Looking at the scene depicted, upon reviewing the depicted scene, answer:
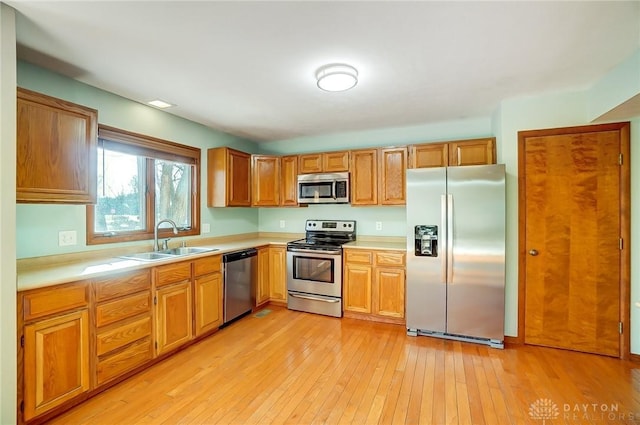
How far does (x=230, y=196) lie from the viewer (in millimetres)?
3818

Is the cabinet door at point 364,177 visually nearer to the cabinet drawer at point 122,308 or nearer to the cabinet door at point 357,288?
the cabinet door at point 357,288

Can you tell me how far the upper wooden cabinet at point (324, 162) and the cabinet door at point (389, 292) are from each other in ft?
4.81

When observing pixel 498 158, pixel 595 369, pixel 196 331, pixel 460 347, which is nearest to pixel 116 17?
pixel 196 331

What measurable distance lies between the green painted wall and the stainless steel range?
3.88 feet

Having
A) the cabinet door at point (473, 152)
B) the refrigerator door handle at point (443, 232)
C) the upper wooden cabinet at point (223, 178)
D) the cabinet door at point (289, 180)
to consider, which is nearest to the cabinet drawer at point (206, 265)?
the upper wooden cabinet at point (223, 178)

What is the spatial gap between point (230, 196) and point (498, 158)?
3.18m

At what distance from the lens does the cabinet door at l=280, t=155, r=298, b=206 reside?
166 inches

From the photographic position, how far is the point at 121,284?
7.29ft

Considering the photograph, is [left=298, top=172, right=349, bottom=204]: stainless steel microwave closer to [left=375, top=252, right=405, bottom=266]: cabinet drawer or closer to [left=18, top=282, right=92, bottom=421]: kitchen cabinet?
[left=375, top=252, right=405, bottom=266]: cabinet drawer

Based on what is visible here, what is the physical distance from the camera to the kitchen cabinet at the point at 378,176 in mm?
3627

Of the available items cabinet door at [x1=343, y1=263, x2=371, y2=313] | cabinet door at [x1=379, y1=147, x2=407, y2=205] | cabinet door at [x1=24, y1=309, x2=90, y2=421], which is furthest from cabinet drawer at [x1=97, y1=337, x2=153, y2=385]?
cabinet door at [x1=379, y1=147, x2=407, y2=205]

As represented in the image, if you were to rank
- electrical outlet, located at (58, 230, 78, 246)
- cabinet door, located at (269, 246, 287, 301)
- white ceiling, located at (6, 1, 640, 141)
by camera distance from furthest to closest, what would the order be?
cabinet door, located at (269, 246, 287, 301), electrical outlet, located at (58, 230, 78, 246), white ceiling, located at (6, 1, 640, 141)

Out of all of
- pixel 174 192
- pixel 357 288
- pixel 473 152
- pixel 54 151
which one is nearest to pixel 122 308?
pixel 54 151

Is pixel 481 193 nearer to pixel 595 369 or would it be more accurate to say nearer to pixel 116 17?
pixel 595 369
